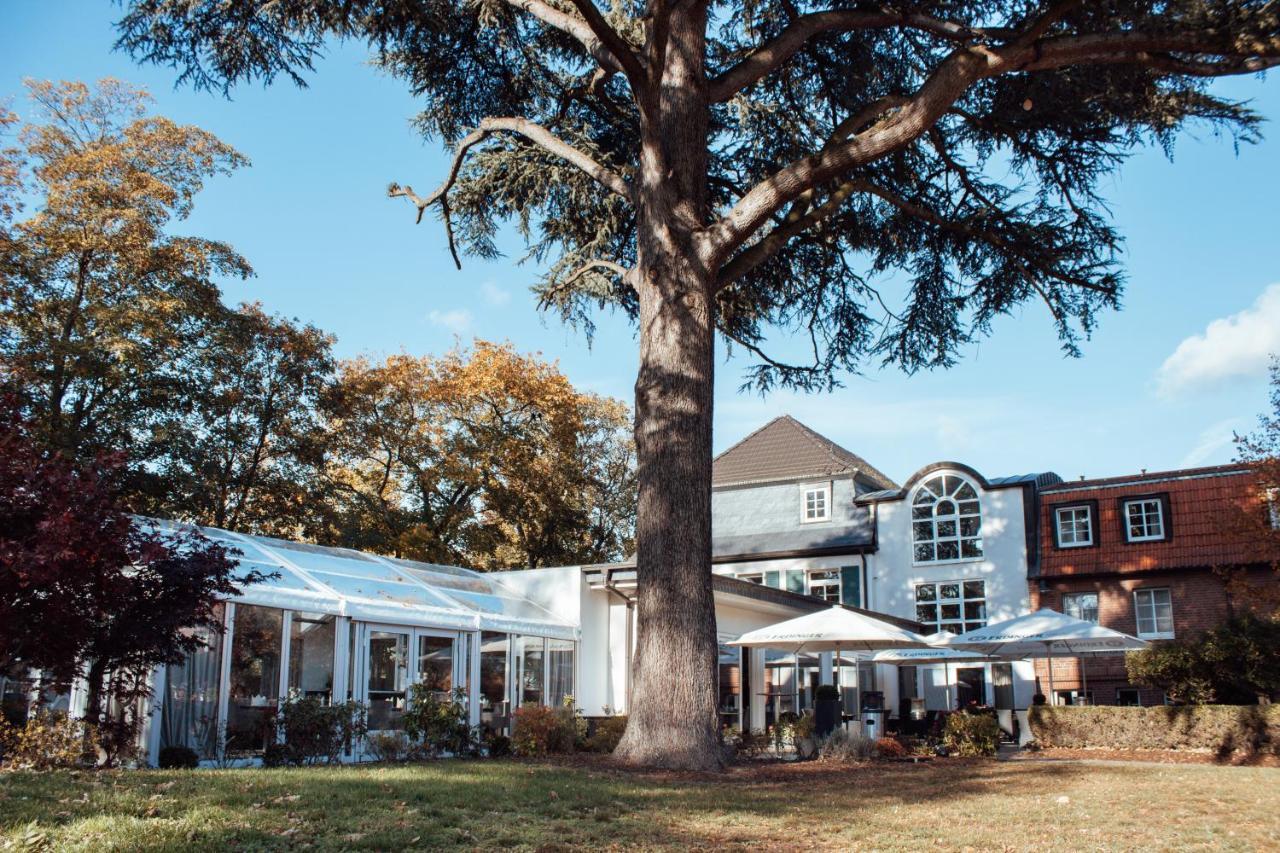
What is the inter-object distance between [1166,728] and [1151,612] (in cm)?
1037

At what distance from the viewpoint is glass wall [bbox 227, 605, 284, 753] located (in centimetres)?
1325

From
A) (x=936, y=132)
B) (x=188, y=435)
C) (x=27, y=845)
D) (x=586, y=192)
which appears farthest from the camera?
(x=188, y=435)

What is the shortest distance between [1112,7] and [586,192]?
22.6ft

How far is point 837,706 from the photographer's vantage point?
55.0 ft

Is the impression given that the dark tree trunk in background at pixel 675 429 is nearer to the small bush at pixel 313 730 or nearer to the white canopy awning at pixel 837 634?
the small bush at pixel 313 730

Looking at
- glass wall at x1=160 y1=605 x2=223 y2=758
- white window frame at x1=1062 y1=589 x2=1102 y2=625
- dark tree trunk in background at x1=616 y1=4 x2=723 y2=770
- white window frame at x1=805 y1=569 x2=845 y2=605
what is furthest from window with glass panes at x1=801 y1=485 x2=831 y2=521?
glass wall at x1=160 y1=605 x2=223 y2=758

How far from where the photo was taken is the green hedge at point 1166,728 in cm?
1578

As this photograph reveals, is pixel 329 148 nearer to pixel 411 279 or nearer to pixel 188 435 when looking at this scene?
pixel 411 279

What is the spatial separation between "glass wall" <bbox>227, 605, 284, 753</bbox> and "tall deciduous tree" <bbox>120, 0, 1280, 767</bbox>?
5406 mm

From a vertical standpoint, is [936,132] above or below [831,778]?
above

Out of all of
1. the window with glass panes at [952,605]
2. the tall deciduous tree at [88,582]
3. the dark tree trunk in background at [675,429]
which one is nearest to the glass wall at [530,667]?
the tall deciduous tree at [88,582]

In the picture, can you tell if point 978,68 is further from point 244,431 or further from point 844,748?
point 244,431

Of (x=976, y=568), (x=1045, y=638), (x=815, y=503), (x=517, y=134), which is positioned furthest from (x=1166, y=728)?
(x=815, y=503)

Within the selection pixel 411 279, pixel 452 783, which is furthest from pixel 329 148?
pixel 452 783
